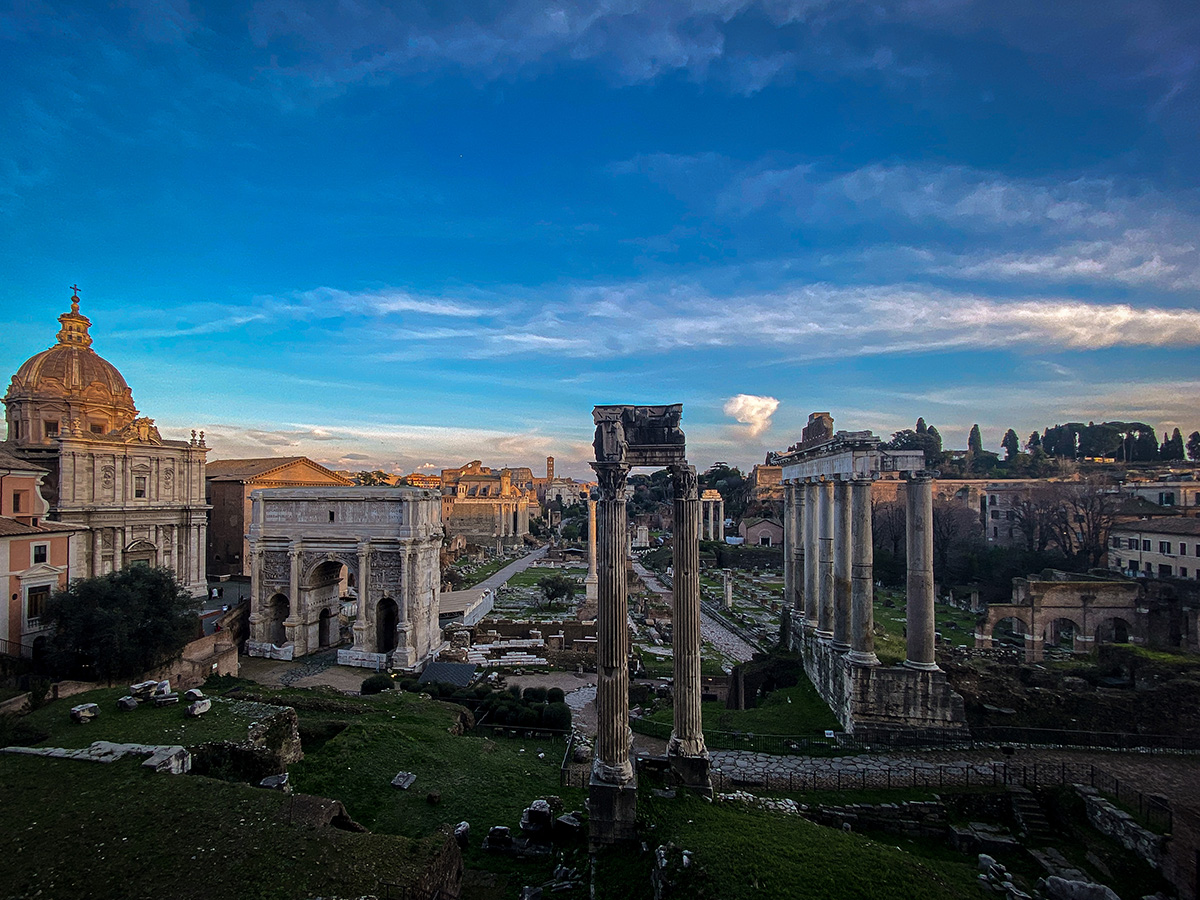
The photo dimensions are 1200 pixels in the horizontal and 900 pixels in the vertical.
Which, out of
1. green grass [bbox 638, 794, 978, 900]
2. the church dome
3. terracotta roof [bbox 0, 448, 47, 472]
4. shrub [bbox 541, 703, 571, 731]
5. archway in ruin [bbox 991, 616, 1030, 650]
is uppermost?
the church dome

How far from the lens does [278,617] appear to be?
25.1 metres

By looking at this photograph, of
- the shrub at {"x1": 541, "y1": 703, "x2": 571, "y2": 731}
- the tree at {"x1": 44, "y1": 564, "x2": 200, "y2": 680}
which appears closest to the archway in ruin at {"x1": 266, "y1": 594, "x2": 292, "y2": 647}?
the tree at {"x1": 44, "y1": 564, "x2": 200, "y2": 680}

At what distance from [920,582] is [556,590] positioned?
1074 inches

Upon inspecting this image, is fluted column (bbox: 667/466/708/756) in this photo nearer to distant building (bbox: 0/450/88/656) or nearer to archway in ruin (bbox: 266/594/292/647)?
distant building (bbox: 0/450/88/656)

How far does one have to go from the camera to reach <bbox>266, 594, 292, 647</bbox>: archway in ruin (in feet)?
81.3

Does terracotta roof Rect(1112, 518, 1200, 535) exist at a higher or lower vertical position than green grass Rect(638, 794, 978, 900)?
higher

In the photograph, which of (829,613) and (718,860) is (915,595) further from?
(718,860)

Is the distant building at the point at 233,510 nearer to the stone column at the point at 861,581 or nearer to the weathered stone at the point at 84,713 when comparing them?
the weathered stone at the point at 84,713

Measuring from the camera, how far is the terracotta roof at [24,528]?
17828mm

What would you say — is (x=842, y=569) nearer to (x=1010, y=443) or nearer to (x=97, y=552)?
(x=97, y=552)

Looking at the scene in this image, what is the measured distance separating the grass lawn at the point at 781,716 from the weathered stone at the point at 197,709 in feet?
37.6

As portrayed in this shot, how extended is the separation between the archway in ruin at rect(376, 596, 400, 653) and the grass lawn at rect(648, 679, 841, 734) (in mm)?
13195

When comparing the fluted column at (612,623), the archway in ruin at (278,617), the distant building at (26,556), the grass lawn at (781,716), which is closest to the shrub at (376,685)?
the archway in ruin at (278,617)

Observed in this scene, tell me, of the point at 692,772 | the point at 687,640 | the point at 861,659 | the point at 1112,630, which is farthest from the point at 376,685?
the point at 1112,630
